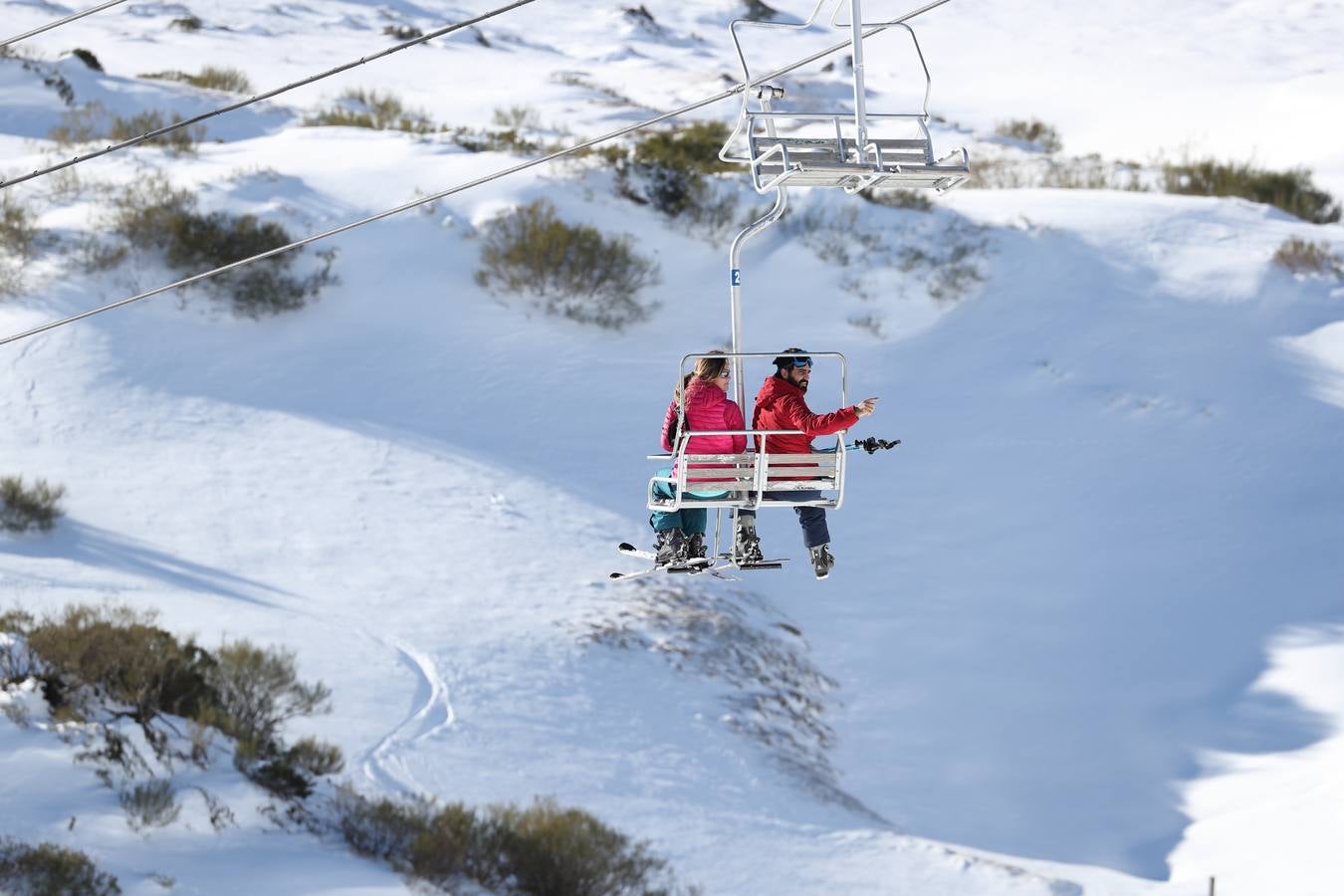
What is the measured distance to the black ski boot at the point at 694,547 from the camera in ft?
34.1

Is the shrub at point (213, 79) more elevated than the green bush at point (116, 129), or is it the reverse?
the shrub at point (213, 79)

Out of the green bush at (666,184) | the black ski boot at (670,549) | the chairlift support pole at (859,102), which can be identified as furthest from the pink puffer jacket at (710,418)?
the green bush at (666,184)

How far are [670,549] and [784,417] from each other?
1.20 m

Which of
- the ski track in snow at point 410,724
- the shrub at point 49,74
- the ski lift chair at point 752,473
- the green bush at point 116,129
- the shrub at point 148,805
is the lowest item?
the ski track in snow at point 410,724

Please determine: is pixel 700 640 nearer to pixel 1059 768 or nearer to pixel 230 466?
pixel 1059 768

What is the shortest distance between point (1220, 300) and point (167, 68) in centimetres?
2488

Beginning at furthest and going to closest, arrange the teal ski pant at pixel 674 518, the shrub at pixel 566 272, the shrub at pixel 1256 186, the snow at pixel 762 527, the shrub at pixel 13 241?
the shrub at pixel 1256 186
the shrub at pixel 566 272
the shrub at pixel 13 241
the snow at pixel 762 527
the teal ski pant at pixel 674 518

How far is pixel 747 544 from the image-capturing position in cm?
1031

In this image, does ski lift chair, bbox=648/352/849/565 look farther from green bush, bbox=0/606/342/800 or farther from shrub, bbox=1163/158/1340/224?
shrub, bbox=1163/158/1340/224

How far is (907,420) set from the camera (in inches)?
908

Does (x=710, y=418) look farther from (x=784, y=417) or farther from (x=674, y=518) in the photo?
(x=674, y=518)

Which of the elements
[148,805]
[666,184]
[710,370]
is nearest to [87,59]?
[666,184]

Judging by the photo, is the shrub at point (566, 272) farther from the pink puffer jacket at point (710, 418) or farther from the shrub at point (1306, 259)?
the pink puffer jacket at point (710, 418)

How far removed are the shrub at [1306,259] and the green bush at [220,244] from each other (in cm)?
1594
